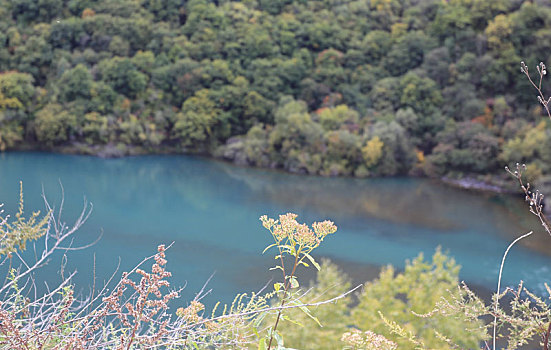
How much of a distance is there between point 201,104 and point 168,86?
2126 millimetres

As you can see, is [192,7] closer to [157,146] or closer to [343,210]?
[157,146]

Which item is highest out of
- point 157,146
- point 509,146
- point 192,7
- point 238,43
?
point 192,7

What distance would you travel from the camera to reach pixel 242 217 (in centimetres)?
1554

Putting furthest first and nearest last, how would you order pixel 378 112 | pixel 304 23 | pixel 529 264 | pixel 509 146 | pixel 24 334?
pixel 304 23 < pixel 378 112 < pixel 509 146 < pixel 529 264 < pixel 24 334

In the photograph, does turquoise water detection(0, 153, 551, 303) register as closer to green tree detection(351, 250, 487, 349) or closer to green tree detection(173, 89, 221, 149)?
green tree detection(173, 89, 221, 149)

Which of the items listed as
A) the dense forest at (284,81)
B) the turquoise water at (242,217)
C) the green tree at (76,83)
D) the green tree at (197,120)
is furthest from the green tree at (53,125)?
the green tree at (197,120)

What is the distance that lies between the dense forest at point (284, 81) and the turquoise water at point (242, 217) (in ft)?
5.11

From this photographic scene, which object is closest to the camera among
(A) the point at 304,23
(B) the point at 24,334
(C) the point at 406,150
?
(B) the point at 24,334

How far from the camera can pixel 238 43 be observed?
2561 cm

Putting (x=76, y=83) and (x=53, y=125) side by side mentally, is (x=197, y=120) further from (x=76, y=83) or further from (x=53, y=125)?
(x=53, y=125)

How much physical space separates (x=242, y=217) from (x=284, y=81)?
36.8 feet

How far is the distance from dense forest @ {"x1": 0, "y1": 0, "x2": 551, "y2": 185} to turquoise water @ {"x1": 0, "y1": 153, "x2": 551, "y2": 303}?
1557 millimetres

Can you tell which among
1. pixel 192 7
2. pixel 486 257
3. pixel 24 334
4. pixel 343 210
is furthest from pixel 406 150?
pixel 24 334

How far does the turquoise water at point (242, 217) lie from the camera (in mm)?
12086
